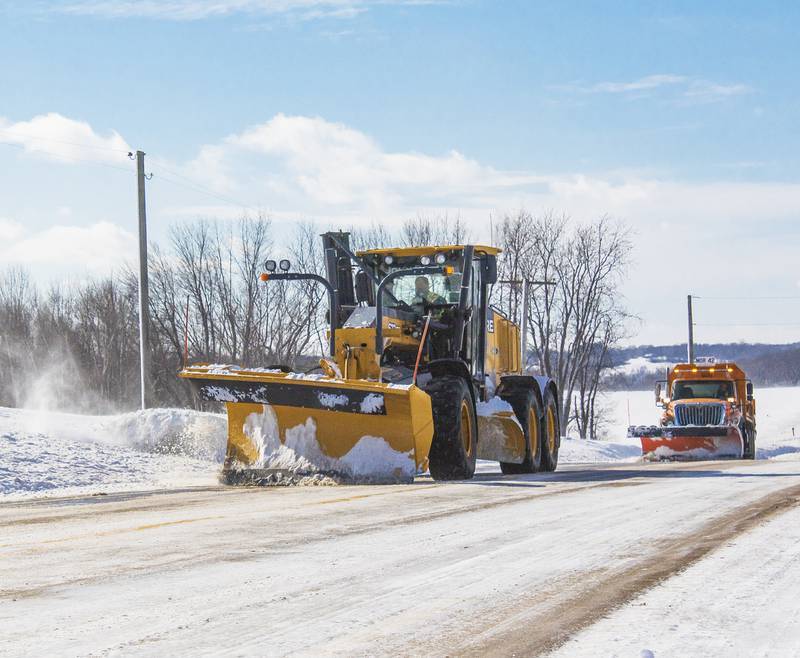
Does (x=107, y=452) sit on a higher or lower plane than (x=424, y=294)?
lower

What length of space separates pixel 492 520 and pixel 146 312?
1649cm

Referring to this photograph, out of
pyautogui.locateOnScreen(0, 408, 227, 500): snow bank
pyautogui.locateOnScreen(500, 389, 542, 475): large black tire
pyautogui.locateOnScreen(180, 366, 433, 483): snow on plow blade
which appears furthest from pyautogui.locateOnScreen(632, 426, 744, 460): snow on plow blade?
pyautogui.locateOnScreen(180, 366, 433, 483): snow on plow blade

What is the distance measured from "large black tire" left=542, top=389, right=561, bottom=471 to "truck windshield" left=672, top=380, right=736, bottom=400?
473 inches

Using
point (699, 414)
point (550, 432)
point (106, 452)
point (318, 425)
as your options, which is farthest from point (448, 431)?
point (699, 414)

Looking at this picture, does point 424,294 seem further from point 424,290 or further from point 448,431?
point 448,431

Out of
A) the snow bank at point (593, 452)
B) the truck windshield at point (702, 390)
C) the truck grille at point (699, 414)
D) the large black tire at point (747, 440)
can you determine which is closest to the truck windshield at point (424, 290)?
the snow bank at point (593, 452)

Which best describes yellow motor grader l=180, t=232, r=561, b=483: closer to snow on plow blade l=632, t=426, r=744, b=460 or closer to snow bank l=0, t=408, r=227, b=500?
snow bank l=0, t=408, r=227, b=500

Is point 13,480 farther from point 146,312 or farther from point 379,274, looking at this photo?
point 146,312

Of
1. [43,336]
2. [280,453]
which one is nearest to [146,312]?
[280,453]

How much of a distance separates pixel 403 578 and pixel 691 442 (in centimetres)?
2187

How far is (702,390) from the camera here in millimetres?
27969

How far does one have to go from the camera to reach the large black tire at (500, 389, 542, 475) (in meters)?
14.9

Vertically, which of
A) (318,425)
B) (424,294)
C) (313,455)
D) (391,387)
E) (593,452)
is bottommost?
(593,452)

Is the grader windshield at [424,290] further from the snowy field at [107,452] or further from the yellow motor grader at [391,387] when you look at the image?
the snowy field at [107,452]
